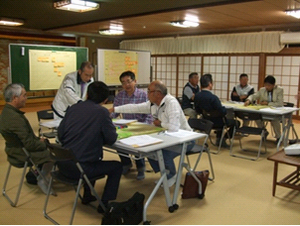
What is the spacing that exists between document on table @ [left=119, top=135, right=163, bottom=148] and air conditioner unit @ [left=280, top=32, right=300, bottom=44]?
543 centimetres

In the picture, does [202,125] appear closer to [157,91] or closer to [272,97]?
[157,91]

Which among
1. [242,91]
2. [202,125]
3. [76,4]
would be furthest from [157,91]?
[242,91]

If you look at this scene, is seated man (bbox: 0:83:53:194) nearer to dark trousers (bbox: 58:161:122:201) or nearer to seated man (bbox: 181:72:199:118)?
dark trousers (bbox: 58:161:122:201)

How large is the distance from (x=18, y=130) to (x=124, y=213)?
1.15 m

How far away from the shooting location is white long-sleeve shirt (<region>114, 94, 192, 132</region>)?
280cm

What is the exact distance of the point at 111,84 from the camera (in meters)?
7.42

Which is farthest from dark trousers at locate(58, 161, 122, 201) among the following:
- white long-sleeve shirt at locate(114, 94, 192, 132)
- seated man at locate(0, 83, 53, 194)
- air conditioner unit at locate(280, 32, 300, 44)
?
air conditioner unit at locate(280, 32, 300, 44)

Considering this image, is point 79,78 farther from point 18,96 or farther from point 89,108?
point 89,108

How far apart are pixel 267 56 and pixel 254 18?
1.53m

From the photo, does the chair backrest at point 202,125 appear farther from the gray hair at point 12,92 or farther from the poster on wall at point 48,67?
the poster on wall at point 48,67

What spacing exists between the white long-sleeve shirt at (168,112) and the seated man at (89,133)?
640mm

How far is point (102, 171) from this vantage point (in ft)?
7.90

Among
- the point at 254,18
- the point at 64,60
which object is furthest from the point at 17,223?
the point at 254,18

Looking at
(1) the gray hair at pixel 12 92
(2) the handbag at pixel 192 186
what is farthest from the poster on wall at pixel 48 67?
(2) the handbag at pixel 192 186
